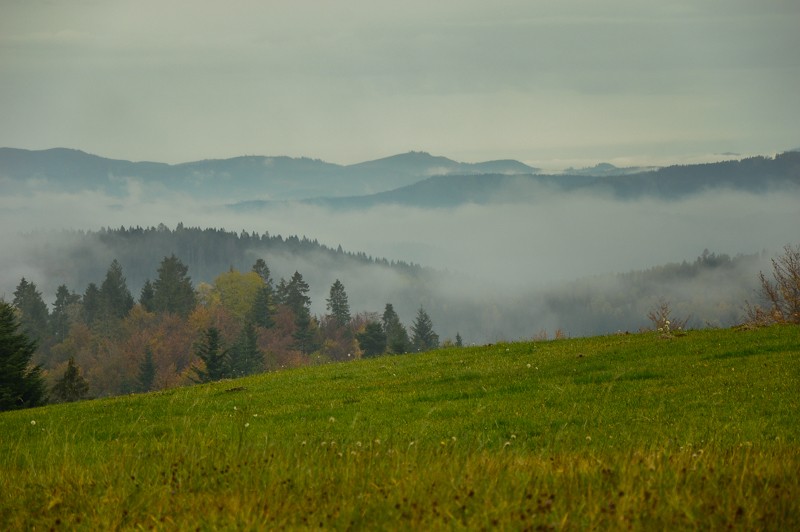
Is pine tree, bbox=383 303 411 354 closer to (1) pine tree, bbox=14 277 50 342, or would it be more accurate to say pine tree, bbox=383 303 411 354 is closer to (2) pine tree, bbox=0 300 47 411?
(2) pine tree, bbox=0 300 47 411

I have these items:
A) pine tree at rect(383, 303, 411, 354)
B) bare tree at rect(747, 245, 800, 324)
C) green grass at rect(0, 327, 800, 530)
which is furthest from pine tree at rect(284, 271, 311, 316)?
green grass at rect(0, 327, 800, 530)

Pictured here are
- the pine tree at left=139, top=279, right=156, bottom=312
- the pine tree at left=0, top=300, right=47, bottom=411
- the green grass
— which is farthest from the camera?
the pine tree at left=139, top=279, right=156, bottom=312

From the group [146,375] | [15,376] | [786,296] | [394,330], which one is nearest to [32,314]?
[146,375]

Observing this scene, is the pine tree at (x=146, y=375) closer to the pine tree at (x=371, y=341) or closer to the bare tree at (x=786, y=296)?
the pine tree at (x=371, y=341)

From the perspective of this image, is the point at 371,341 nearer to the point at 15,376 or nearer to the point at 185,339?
the point at 185,339

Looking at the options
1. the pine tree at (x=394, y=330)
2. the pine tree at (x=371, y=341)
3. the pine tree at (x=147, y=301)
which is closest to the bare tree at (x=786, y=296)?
the pine tree at (x=371, y=341)

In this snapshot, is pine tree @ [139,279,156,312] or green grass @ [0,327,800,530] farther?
pine tree @ [139,279,156,312]

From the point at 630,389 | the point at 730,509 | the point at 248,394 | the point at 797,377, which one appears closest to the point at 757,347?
the point at 797,377

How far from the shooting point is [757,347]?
71.4 ft

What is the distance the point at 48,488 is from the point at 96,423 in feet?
36.6

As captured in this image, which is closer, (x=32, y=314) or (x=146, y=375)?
(x=146, y=375)

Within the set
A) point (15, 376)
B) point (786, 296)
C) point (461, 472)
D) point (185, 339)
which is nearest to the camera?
point (461, 472)

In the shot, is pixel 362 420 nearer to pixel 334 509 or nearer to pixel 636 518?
pixel 334 509

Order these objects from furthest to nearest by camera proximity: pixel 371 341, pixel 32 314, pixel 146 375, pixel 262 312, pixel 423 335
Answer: pixel 32 314, pixel 262 312, pixel 423 335, pixel 146 375, pixel 371 341
